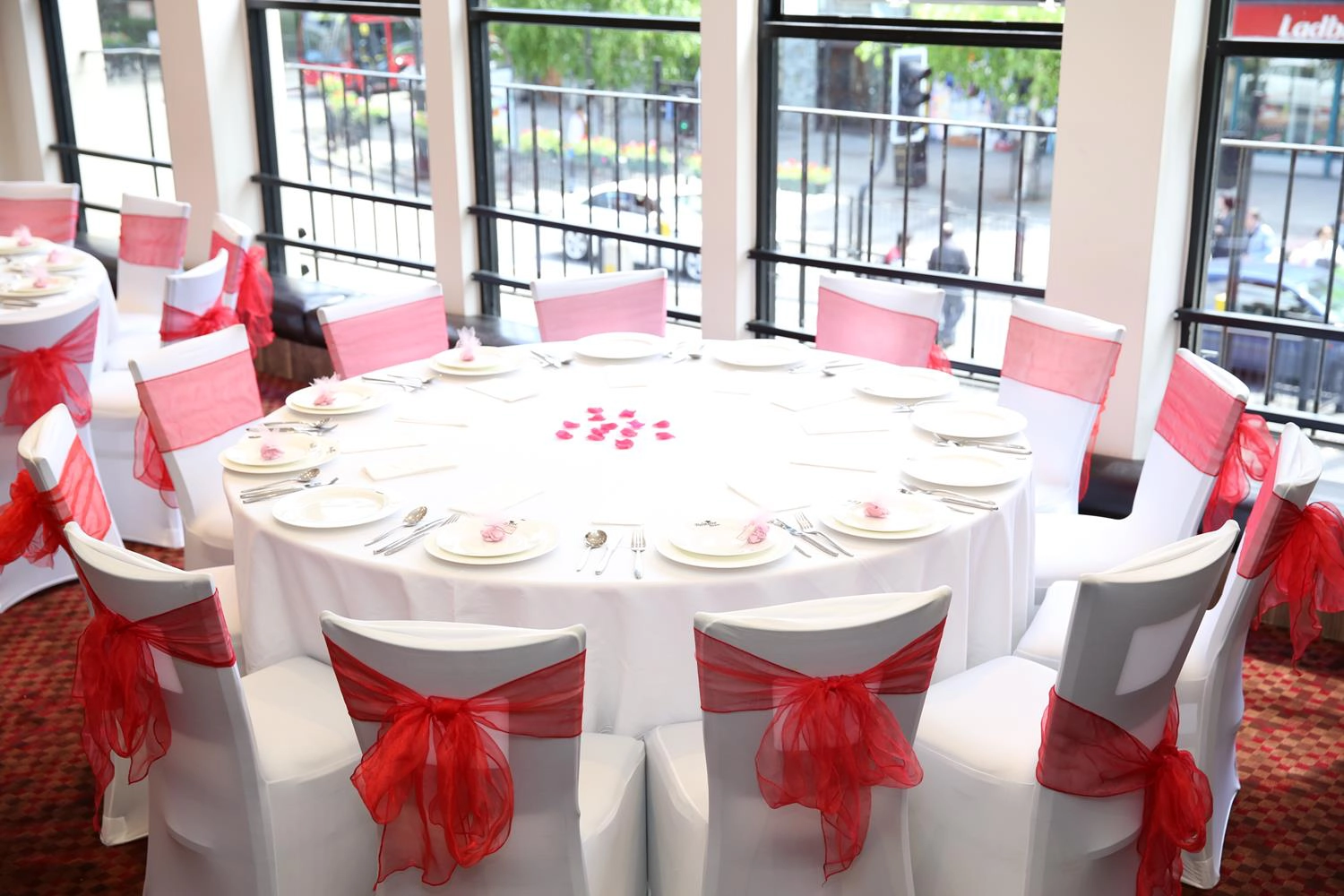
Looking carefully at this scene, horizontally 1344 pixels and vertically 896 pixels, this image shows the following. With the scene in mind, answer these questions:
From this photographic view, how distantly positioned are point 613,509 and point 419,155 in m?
4.16

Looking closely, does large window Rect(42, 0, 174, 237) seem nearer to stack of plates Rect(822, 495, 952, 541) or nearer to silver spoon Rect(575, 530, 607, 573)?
silver spoon Rect(575, 530, 607, 573)

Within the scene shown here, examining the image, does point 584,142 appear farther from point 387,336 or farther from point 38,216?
point 38,216

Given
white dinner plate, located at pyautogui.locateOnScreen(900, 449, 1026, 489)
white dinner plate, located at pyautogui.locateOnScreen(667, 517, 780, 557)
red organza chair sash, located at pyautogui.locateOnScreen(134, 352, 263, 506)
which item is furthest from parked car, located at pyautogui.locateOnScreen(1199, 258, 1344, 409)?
red organza chair sash, located at pyautogui.locateOnScreen(134, 352, 263, 506)

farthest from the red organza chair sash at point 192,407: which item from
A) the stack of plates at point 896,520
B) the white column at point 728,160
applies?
the white column at point 728,160

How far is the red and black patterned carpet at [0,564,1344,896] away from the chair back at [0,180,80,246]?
2.98m

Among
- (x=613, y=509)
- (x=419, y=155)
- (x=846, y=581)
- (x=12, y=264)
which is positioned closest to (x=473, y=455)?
(x=613, y=509)

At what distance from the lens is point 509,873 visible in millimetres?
2307

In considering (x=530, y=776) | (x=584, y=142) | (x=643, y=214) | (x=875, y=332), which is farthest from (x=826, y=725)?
(x=584, y=142)

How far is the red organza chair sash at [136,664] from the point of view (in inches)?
93.3

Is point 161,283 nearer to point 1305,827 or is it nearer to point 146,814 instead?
point 146,814

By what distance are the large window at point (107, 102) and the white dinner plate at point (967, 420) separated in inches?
224

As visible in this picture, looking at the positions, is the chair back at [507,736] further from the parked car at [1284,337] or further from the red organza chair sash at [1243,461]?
the parked car at [1284,337]

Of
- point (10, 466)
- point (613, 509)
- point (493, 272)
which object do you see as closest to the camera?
point (613, 509)

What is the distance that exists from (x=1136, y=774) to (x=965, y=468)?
905 millimetres
